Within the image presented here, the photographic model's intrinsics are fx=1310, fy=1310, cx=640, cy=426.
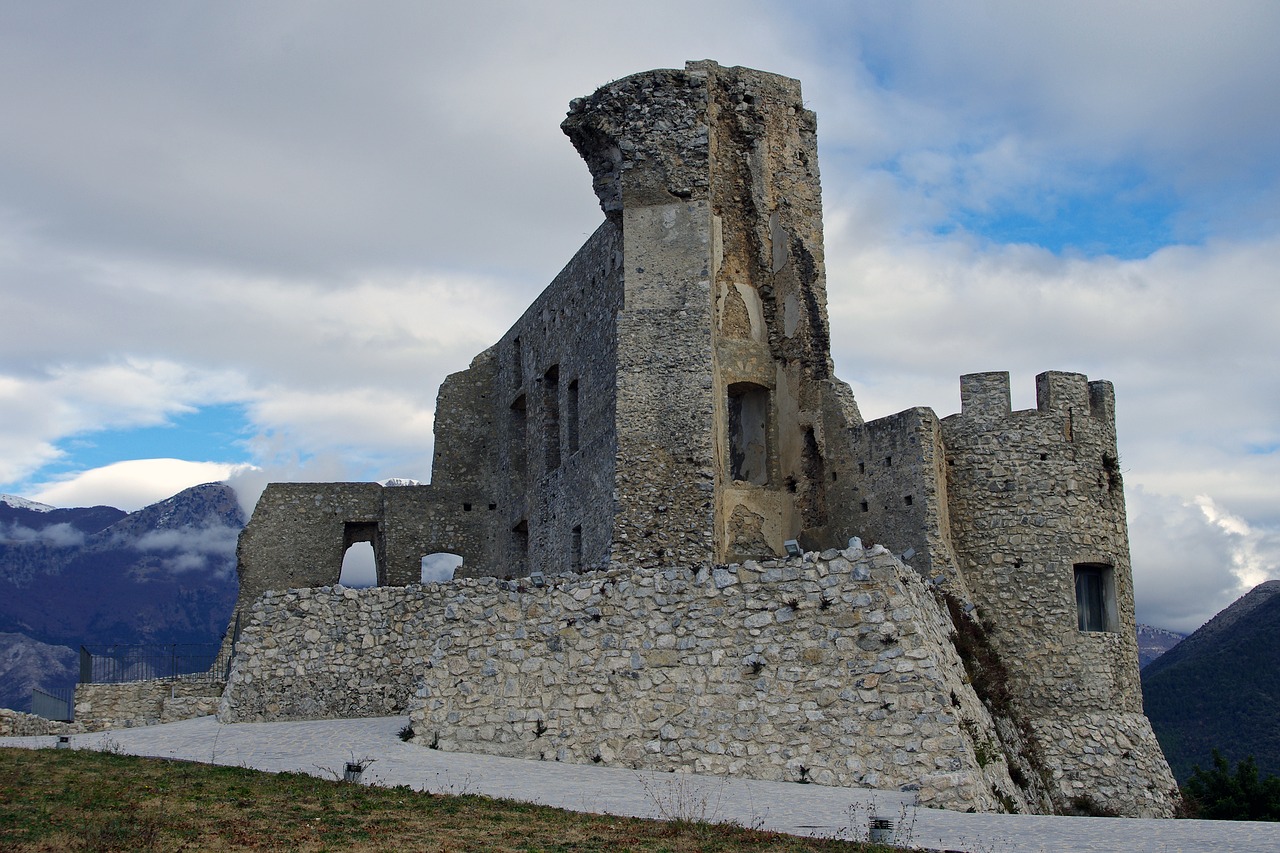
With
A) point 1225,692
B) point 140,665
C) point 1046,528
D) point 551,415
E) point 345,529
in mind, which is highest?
point 551,415

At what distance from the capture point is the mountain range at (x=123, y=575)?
227 feet

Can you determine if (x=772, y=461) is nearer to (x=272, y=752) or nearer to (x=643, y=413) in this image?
(x=643, y=413)

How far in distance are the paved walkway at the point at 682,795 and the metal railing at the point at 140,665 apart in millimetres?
6849

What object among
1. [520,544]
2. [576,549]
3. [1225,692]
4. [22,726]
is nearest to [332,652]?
[22,726]

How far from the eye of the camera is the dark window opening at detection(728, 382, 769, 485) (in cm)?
2341

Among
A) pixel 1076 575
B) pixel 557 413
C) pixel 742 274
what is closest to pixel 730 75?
pixel 742 274

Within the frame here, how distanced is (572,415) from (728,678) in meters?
13.2

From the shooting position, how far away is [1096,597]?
67.4 feet

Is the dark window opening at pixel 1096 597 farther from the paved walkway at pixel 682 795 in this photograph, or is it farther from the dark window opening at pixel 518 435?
the dark window opening at pixel 518 435

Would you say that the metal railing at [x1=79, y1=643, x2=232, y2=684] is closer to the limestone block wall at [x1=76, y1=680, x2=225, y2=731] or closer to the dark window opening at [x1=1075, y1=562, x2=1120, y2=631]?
the limestone block wall at [x1=76, y1=680, x2=225, y2=731]

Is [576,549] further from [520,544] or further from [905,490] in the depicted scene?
[905,490]

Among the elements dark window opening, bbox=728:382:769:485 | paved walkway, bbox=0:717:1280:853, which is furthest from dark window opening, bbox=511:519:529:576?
paved walkway, bbox=0:717:1280:853

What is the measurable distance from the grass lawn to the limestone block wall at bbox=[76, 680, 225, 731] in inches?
346

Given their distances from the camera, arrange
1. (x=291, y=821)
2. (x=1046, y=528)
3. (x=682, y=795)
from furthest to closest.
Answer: (x=1046, y=528)
(x=682, y=795)
(x=291, y=821)
